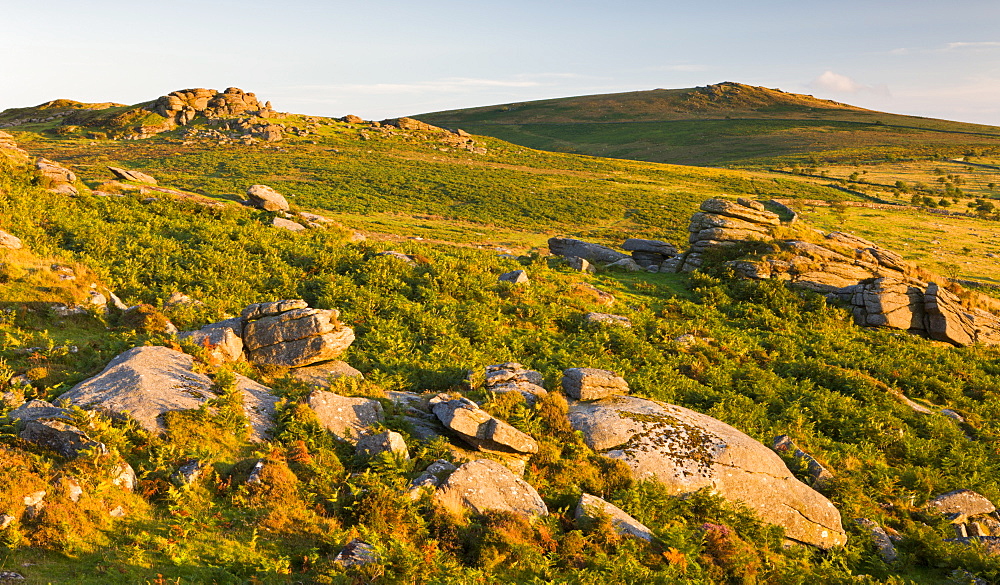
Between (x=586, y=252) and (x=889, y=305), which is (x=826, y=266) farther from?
(x=586, y=252)

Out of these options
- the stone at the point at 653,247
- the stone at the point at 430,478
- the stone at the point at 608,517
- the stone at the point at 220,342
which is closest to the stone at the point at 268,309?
the stone at the point at 220,342

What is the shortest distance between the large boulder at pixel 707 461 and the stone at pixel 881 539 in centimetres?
72

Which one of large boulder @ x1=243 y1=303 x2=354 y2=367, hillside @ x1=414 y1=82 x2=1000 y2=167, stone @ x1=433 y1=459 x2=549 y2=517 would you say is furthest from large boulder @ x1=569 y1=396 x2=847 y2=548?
hillside @ x1=414 y1=82 x2=1000 y2=167

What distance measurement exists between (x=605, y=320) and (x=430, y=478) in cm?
1295

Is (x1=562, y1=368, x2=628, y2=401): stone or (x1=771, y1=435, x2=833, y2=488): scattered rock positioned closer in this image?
(x1=771, y1=435, x2=833, y2=488): scattered rock

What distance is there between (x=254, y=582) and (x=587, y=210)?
5586 cm

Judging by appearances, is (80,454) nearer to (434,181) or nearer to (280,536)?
(280,536)

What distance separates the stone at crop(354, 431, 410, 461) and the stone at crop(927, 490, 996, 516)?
1296 centimetres

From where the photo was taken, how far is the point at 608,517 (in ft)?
31.6

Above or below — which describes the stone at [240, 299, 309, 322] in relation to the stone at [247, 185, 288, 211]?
below

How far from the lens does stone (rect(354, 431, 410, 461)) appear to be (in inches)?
406

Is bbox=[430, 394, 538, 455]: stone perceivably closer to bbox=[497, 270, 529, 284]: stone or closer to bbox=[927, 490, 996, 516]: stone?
bbox=[927, 490, 996, 516]: stone

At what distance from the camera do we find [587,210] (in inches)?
2357

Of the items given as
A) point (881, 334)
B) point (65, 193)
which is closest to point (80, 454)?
point (65, 193)
